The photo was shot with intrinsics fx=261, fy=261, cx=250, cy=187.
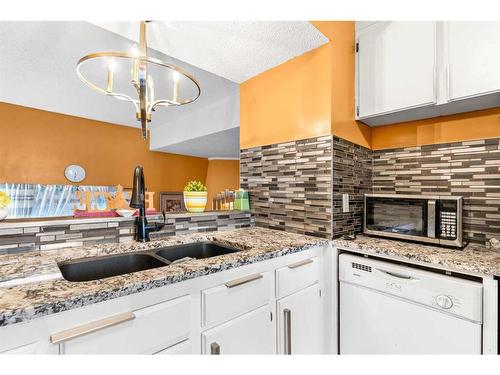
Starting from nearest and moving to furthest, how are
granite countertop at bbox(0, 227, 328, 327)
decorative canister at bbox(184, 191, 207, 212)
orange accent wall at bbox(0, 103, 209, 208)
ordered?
granite countertop at bbox(0, 227, 328, 327) → decorative canister at bbox(184, 191, 207, 212) → orange accent wall at bbox(0, 103, 209, 208)

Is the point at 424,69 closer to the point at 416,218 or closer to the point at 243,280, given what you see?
the point at 416,218

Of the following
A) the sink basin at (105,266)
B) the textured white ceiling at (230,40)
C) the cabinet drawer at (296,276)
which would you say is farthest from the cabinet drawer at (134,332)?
the textured white ceiling at (230,40)

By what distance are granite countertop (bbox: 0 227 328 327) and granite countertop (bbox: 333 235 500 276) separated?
0.85ft

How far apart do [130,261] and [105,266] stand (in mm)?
118

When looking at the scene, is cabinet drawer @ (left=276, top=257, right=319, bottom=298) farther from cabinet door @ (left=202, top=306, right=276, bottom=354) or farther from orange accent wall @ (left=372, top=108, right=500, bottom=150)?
orange accent wall @ (left=372, top=108, right=500, bottom=150)

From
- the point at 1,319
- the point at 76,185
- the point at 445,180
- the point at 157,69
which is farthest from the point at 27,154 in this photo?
the point at 445,180

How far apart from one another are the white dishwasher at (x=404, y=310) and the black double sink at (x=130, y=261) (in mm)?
744

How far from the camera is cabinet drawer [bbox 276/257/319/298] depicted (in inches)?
51.2

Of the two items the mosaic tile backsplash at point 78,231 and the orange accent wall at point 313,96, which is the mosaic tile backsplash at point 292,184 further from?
the mosaic tile backsplash at point 78,231

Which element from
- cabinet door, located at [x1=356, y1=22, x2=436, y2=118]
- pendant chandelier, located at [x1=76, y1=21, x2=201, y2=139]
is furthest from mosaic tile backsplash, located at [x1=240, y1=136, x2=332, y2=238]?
pendant chandelier, located at [x1=76, y1=21, x2=201, y2=139]

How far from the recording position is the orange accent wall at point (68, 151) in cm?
371

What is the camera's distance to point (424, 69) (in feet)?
4.96
